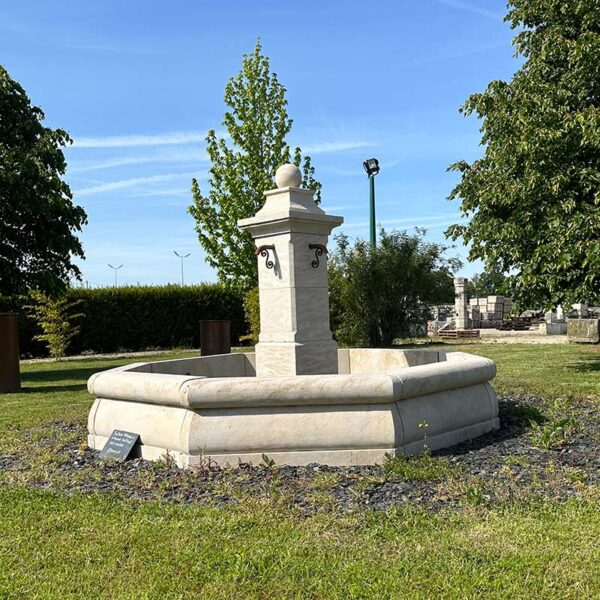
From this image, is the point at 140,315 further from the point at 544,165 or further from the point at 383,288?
the point at 544,165

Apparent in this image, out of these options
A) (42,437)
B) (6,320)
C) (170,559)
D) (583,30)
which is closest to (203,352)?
(6,320)

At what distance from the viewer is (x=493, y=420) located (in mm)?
6512

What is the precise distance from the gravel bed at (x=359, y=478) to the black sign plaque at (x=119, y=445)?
8 cm

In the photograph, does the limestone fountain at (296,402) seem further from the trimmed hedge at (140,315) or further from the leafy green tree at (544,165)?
the trimmed hedge at (140,315)

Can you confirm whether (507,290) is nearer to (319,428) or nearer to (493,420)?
(493,420)

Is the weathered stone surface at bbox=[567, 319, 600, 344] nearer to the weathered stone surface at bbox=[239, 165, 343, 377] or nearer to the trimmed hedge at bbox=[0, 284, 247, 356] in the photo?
the trimmed hedge at bbox=[0, 284, 247, 356]

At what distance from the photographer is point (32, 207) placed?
14289 millimetres

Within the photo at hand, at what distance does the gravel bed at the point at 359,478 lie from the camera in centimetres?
448

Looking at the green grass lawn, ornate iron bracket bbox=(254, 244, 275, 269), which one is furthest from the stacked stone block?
the green grass lawn

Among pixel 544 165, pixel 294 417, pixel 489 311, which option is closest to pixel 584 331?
pixel 544 165

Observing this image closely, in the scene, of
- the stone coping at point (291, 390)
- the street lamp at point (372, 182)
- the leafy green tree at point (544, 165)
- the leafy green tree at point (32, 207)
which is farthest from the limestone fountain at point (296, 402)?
the street lamp at point (372, 182)

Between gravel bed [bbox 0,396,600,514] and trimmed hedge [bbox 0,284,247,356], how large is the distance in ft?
56.2

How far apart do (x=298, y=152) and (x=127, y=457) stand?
17.4 meters

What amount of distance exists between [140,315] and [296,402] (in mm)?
19532
